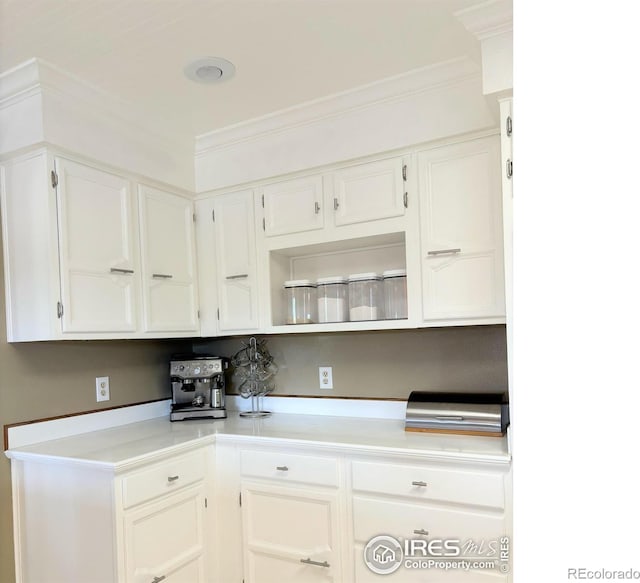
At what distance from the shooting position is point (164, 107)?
2.22 m

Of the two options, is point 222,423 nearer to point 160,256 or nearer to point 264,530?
point 264,530

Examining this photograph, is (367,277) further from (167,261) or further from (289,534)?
(289,534)

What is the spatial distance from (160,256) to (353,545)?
155cm

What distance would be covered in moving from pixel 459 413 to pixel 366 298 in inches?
25.3

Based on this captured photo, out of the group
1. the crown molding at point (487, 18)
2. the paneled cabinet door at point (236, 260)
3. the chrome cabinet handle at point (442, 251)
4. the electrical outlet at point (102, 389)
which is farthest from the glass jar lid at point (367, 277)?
the electrical outlet at point (102, 389)

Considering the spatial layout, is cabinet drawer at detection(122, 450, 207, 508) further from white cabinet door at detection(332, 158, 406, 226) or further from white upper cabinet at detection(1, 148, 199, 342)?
white cabinet door at detection(332, 158, 406, 226)

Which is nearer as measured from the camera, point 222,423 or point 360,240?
point 360,240

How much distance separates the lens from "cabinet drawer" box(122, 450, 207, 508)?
1.84m

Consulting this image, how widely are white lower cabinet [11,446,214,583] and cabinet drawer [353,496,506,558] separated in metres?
0.71

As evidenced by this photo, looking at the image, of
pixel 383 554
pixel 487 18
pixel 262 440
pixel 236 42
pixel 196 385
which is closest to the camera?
pixel 487 18

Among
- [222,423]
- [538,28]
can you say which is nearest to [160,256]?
[222,423]

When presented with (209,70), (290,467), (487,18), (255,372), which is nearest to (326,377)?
(255,372)

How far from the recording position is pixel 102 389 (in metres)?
2.41

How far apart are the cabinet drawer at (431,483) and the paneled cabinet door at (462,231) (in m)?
0.60
